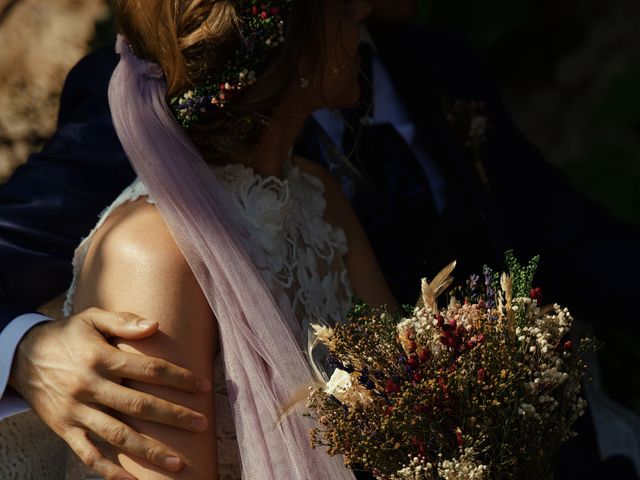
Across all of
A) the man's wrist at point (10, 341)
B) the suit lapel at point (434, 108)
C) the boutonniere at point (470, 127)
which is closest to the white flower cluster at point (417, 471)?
the man's wrist at point (10, 341)

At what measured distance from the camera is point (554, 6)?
513 centimetres

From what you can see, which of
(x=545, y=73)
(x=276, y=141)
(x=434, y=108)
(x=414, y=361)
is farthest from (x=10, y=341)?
(x=545, y=73)

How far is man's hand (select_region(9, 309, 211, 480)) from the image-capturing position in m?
1.80

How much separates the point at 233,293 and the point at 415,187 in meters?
1.23

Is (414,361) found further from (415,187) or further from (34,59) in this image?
(34,59)

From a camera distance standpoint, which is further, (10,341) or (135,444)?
(10,341)

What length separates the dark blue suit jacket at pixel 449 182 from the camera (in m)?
2.36

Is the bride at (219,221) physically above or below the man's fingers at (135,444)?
above

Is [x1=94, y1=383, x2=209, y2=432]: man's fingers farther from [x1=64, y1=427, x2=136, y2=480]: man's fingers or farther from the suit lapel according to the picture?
the suit lapel

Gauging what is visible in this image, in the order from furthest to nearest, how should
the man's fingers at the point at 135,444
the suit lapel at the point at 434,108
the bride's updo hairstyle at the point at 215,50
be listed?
1. the suit lapel at the point at 434,108
2. the bride's updo hairstyle at the point at 215,50
3. the man's fingers at the point at 135,444

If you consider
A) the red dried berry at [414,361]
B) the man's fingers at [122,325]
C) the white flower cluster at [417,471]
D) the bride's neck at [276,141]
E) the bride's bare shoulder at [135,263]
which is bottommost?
the white flower cluster at [417,471]

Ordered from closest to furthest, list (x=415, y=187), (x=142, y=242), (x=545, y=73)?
(x=142, y=242)
(x=415, y=187)
(x=545, y=73)

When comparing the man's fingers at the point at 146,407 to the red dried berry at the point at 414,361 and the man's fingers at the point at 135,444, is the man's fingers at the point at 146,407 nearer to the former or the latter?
the man's fingers at the point at 135,444

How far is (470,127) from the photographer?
10.1ft
